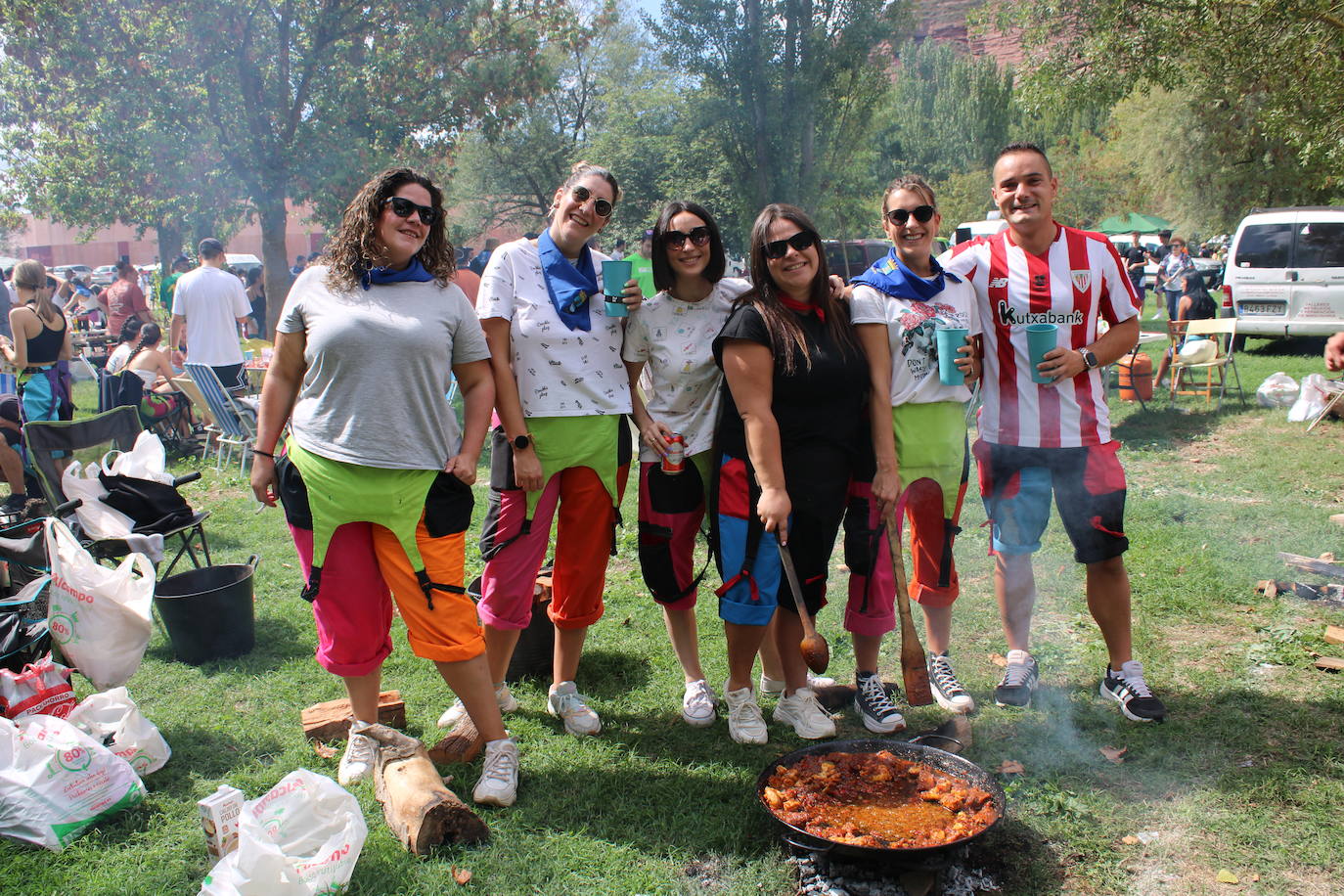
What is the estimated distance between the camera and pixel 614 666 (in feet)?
13.6

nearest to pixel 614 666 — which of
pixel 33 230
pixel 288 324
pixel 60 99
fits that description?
pixel 288 324

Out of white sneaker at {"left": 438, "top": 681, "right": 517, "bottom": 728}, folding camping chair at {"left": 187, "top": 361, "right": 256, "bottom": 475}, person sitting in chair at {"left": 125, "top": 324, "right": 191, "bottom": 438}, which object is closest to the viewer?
white sneaker at {"left": 438, "top": 681, "right": 517, "bottom": 728}

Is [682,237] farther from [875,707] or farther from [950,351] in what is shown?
[875,707]

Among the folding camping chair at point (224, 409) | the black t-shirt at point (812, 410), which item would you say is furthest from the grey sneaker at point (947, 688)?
the folding camping chair at point (224, 409)

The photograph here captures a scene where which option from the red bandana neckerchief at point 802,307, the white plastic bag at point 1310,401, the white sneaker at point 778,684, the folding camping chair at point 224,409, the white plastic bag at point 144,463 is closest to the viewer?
the red bandana neckerchief at point 802,307

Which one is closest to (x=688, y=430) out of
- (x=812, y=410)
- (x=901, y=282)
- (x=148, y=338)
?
(x=812, y=410)

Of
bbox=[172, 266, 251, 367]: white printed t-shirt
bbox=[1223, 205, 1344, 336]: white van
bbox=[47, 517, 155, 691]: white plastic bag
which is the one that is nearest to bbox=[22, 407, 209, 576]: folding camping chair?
bbox=[47, 517, 155, 691]: white plastic bag

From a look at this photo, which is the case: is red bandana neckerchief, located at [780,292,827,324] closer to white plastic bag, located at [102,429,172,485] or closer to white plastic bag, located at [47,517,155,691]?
white plastic bag, located at [47,517,155,691]

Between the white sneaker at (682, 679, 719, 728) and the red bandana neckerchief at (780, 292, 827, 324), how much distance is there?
1.52 m

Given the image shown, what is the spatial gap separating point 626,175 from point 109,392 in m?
24.4

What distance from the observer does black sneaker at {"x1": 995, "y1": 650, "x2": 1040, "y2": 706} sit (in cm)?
359

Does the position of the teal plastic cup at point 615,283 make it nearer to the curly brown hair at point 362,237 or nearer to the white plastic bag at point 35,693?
the curly brown hair at point 362,237

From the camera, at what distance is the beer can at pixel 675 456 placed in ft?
10.6

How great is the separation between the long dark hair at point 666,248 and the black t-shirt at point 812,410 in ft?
0.84
